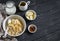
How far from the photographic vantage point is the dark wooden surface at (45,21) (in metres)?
1.28

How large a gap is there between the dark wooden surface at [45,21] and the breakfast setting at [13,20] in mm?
30

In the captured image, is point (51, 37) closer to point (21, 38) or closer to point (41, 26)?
point (41, 26)

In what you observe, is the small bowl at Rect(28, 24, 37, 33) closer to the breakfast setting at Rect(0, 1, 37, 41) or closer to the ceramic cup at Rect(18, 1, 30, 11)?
the breakfast setting at Rect(0, 1, 37, 41)

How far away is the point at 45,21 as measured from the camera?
1341mm

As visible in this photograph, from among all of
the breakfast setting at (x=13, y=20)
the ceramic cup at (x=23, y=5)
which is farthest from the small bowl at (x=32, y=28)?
the ceramic cup at (x=23, y=5)

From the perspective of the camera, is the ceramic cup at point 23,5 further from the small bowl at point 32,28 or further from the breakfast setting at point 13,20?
the small bowl at point 32,28

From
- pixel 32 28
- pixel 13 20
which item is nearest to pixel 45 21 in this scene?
pixel 32 28

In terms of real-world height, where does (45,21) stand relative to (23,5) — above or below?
below

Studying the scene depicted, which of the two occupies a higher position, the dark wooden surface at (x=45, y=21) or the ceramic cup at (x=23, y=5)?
the ceramic cup at (x=23, y=5)

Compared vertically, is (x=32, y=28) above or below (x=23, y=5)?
below

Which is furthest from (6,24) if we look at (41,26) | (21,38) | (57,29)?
(57,29)

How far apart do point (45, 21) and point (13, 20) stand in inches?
9.6

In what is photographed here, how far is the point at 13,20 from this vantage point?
1.29 m

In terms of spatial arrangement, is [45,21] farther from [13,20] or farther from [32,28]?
[13,20]
